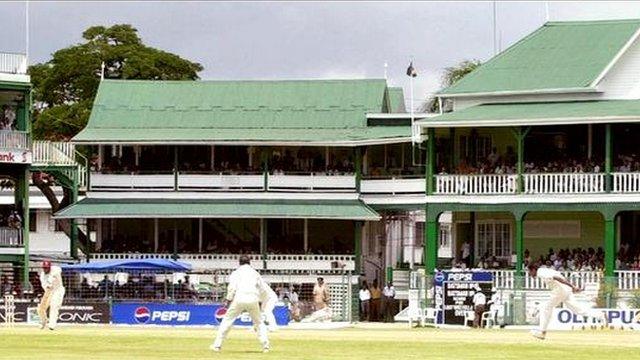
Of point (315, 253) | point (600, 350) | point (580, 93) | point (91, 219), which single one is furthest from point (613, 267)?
point (600, 350)

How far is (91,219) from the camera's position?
74.4 m

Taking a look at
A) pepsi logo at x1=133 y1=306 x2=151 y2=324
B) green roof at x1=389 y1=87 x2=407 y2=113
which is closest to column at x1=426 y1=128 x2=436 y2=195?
green roof at x1=389 y1=87 x2=407 y2=113

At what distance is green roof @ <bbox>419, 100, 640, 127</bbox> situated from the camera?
211ft

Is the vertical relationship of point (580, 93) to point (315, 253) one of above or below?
above

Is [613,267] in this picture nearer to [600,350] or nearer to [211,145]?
[211,145]

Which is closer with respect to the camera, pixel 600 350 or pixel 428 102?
pixel 600 350

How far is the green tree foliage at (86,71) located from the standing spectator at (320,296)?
3949 cm

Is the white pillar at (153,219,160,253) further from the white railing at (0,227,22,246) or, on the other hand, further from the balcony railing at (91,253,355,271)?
the white railing at (0,227,22,246)

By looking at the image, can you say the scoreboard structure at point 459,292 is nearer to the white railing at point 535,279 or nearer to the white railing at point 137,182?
the white railing at point 535,279

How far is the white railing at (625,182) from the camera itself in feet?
213

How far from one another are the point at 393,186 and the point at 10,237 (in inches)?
536

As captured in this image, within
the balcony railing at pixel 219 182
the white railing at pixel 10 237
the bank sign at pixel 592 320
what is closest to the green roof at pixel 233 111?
the balcony railing at pixel 219 182

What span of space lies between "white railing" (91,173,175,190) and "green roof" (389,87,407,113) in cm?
1063

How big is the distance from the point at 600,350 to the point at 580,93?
30.6 m
